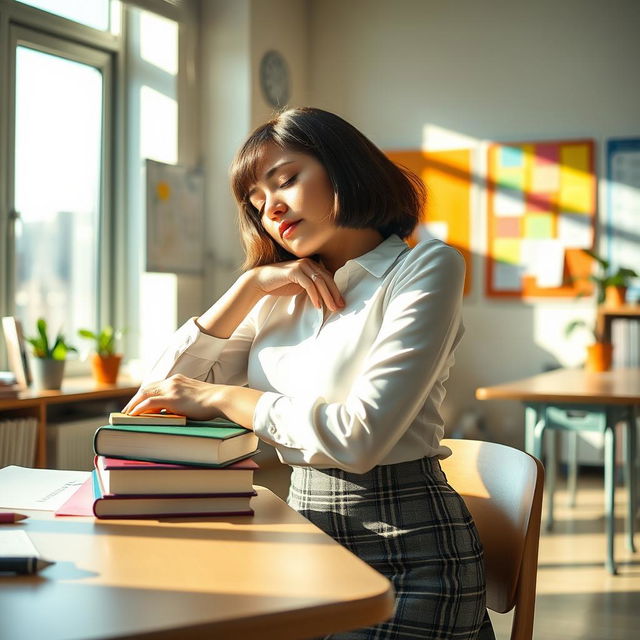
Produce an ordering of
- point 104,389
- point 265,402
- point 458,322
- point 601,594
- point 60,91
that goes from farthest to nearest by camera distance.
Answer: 1. point 60,91
2. point 104,389
3. point 601,594
4. point 458,322
5. point 265,402

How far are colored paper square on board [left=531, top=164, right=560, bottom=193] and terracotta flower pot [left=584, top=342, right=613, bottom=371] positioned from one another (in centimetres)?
142

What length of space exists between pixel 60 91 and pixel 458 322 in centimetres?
372

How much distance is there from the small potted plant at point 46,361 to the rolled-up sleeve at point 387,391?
103 inches

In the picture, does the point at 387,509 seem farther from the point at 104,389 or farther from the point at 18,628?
the point at 104,389

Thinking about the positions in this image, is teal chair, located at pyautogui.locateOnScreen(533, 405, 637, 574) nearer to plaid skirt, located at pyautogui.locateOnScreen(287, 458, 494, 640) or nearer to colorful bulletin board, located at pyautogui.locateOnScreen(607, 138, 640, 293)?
colorful bulletin board, located at pyautogui.locateOnScreen(607, 138, 640, 293)

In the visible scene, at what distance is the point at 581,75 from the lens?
5.51m

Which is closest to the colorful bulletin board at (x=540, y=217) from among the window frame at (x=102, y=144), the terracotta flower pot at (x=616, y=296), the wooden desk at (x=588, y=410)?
the terracotta flower pot at (x=616, y=296)

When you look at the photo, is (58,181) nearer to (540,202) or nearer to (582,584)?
(540,202)

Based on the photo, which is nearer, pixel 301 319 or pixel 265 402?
pixel 265 402

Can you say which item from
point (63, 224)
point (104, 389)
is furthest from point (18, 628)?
point (63, 224)

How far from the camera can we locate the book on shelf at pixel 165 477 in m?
1.09

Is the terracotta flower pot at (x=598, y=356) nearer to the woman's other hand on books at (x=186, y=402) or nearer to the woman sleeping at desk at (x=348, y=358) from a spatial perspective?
the woman sleeping at desk at (x=348, y=358)

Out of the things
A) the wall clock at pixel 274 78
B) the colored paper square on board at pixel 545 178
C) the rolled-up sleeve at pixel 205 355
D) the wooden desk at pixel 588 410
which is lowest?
the wooden desk at pixel 588 410

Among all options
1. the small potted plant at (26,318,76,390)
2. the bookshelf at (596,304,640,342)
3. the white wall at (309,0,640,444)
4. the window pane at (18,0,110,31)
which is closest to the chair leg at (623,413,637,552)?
the bookshelf at (596,304,640,342)
